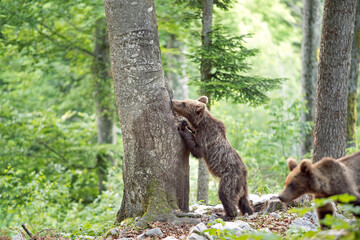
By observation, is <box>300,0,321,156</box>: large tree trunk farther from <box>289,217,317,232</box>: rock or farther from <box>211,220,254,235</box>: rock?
<box>211,220,254,235</box>: rock

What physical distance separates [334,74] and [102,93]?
8.80 meters

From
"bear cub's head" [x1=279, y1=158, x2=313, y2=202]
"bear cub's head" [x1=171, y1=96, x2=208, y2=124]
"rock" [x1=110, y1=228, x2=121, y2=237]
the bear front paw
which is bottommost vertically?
"rock" [x1=110, y1=228, x2=121, y2=237]

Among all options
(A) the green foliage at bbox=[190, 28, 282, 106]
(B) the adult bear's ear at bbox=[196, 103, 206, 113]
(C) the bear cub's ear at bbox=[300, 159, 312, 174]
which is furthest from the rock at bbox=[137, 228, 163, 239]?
(A) the green foliage at bbox=[190, 28, 282, 106]

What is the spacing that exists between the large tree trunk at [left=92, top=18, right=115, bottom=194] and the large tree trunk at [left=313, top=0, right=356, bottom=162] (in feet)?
26.1

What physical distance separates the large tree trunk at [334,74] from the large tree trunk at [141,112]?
3101mm

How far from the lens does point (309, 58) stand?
45.9 ft

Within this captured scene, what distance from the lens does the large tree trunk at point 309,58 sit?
13.8 m

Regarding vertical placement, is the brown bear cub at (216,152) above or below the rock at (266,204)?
above

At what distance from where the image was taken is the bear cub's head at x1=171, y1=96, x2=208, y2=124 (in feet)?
21.1

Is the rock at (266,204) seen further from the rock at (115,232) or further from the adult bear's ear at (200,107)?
the rock at (115,232)

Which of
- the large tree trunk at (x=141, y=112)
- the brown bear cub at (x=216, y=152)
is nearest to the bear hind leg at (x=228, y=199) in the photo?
the brown bear cub at (x=216, y=152)

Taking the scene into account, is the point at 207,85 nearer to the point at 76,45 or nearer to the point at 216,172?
the point at 216,172

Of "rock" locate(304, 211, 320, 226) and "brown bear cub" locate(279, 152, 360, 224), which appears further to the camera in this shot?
"rock" locate(304, 211, 320, 226)

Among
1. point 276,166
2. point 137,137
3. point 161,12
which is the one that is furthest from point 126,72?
point 276,166
